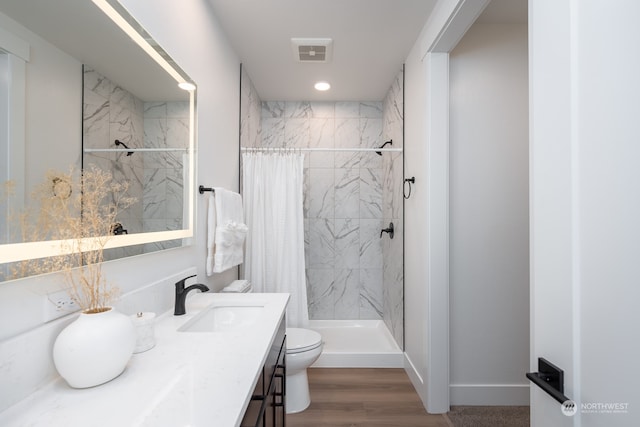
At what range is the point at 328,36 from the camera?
2270mm

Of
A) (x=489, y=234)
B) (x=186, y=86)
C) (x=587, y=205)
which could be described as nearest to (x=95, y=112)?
(x=186, y=86)

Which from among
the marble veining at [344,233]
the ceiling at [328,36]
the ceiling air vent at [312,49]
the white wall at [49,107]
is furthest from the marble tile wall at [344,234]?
the white wall at [49,107]

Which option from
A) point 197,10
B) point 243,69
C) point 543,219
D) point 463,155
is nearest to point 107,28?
point 197,10

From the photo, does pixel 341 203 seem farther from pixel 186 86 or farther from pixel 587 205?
pixel 587 205

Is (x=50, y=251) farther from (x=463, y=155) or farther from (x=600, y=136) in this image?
(x=463, y=155)

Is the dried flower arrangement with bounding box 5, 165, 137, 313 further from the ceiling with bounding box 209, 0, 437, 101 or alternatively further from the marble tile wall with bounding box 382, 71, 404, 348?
the marble tile wall with bounding box 382, 71, 404, 348

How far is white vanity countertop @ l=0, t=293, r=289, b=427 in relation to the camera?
2.10ft

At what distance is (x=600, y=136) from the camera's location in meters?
0.70

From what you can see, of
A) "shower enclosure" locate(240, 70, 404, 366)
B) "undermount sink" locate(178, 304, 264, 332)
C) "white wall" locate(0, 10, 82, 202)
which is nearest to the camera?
"white wall" locate(0, 10, 82, 202)

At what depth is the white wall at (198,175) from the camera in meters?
0.73

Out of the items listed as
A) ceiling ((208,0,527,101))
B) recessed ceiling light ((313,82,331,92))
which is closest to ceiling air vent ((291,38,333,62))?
ceiling ((208,0,527,101))

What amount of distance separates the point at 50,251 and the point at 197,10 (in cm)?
153

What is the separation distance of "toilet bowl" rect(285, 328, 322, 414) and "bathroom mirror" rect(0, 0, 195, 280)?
3.28 ft

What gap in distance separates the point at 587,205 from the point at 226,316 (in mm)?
1424
